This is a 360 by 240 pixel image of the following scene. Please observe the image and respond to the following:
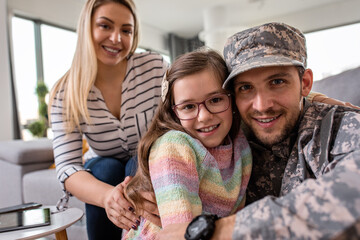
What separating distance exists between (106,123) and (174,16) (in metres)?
6.51

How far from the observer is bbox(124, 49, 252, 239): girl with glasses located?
0.93 metres

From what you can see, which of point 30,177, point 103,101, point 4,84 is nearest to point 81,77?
point 103,101

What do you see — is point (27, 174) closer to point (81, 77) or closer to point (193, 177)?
point (81, 77)

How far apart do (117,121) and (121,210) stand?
606 mm

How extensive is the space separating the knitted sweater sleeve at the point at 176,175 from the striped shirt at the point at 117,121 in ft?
2.07

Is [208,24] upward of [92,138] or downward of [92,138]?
upward

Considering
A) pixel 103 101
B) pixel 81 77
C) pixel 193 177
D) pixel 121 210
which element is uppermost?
pixel 81 77

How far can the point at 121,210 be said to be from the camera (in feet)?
3.53

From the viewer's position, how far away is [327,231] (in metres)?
0.52

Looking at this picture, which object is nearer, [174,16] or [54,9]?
[54,9]

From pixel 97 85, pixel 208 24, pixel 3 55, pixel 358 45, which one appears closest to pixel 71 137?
pixel 97 85

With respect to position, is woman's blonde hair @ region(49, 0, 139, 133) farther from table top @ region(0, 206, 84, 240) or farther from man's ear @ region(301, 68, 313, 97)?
man's ear @ region(301, 68, 313, 97)

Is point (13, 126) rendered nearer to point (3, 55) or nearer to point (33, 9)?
point (3, 55)

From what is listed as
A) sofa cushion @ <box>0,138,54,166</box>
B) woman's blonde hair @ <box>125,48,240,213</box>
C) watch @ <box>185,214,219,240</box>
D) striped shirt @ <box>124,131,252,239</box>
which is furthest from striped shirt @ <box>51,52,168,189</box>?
sofa cushion @ <box>0,138,54,166</box>
